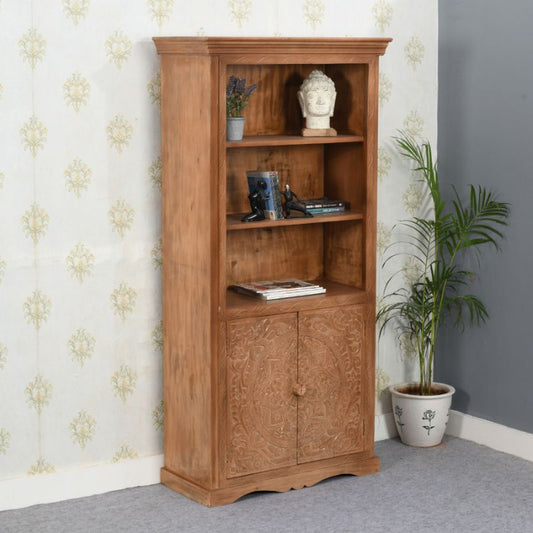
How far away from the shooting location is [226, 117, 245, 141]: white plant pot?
388cm

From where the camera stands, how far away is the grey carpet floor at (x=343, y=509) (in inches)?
148

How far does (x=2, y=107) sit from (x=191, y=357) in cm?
115

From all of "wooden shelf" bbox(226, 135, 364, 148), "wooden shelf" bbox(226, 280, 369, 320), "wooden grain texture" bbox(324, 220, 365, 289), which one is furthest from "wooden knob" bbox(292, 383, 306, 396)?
"wooden shelf" bbox(226, 135, 364, 148)

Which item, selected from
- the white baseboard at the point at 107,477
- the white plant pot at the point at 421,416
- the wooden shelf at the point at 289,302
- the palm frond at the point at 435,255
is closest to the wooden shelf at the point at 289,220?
the wooden shelf at the point at 289,302

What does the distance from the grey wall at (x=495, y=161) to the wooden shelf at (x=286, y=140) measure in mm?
697

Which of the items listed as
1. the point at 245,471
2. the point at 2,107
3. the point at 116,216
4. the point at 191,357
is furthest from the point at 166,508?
the point at 2,107

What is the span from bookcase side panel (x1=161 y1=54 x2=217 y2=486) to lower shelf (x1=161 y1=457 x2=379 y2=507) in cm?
4

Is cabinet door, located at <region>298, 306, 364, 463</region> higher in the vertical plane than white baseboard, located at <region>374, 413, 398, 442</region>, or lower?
higher

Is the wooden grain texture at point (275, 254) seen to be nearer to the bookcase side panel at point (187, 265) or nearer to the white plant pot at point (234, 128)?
the bookcase side panel at point (187, 265)

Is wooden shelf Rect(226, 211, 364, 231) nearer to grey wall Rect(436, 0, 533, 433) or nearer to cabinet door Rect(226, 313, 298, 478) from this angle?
Answer: cabinet door Rect(226, 313, 298, 478)

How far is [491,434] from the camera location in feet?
15.2

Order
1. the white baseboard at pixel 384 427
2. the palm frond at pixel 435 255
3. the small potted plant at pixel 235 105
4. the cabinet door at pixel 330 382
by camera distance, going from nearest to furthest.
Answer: the small potted plant at pixel 235 105
the cabinet door at pixel 330 382
the palm frond at pixel 435 255
the white baseboard at pixel 384 427

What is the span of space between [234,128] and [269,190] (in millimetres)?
277

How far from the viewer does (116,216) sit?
13.1 ft
